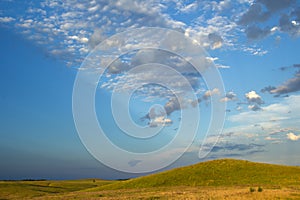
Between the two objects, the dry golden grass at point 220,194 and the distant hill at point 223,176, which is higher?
the distant hill at point 223,176

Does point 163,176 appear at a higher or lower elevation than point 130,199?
higher

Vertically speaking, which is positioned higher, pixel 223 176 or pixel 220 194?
pixel 223 176

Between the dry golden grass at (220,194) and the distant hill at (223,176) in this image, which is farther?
the distant hill at (223,176)

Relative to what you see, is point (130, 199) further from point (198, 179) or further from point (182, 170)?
point (182, 170)

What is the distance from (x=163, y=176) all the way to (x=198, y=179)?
35.8 feet

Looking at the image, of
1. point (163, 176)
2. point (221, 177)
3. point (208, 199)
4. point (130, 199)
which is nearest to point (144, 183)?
point (163, 176)

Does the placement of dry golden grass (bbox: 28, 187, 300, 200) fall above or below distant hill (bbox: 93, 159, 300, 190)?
below

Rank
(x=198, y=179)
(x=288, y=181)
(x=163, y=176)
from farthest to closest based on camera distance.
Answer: (x=163, y=176), (x=198, y=179), (x=288, y=181)

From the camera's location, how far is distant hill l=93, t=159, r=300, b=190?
67062 millimetres

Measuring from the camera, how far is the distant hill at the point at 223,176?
6706 centimetres

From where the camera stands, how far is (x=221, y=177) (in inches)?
2844

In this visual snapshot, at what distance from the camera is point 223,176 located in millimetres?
73188

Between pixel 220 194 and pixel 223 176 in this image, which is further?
pixel 223 176

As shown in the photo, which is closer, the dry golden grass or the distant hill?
the dry golden grass
